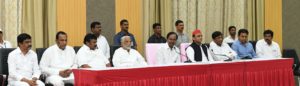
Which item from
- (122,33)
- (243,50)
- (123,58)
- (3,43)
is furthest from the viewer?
(122,33)

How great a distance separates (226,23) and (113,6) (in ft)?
8.33

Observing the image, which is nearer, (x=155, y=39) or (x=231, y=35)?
(x=155, y=39)

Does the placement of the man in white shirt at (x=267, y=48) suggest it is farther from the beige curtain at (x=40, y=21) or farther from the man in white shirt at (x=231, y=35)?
the beige curtain at (x=40, y=21)

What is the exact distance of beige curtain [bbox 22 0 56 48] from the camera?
7355 mm

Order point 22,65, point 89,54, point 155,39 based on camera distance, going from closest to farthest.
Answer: point 22,65 < point 89,54 < point 155,39

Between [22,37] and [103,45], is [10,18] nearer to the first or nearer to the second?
[103,45]

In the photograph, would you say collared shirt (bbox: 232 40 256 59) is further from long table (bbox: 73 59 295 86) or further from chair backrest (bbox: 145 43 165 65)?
chair backrest (bbox: 145 43 165 65)

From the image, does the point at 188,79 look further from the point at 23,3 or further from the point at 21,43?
the point at 23,3

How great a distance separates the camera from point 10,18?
7.27 m

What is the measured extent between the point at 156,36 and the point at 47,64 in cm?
256

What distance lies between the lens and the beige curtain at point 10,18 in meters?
7.24

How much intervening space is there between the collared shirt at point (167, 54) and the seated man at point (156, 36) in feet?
2.87

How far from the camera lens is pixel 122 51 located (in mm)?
6438

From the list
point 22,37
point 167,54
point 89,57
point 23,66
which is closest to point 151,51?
point 167,54
